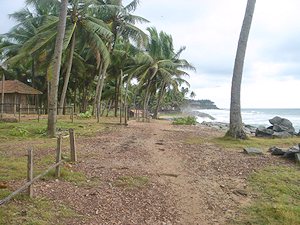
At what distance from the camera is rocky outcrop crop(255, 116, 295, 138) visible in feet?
53.7

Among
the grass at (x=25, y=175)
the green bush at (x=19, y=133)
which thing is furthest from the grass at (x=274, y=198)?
the green bush at (x=19, y=133)

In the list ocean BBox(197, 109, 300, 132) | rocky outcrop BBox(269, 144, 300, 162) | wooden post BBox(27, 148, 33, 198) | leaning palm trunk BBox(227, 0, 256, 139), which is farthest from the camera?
ocean BBox(197, 109, 300, 132)

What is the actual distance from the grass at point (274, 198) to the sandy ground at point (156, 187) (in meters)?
0.26

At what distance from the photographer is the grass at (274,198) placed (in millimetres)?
5609

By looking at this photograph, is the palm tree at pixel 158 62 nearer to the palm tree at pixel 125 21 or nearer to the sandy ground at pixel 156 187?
the palm tree at pixel 125 21

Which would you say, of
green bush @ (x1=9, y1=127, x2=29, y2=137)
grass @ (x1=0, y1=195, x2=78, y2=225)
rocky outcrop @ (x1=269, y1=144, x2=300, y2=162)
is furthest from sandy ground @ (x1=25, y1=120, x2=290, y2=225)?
green bush @ (x1=9, y1=127, x2=29, y2=137)

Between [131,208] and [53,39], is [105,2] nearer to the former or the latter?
[53,39]

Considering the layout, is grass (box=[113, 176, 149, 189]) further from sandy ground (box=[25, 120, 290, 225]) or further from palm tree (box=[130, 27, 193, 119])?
palm tree (box=[130, 27, 193, 119])

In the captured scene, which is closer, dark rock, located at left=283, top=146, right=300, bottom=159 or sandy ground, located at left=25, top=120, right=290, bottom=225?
sandy ground, located at left=25, top=120, right=290, bottom=225

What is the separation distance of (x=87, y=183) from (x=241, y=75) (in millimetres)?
9560

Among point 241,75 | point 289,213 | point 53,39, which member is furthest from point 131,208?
point 53,39

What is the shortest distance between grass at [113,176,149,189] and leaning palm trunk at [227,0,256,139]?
24.7 ft

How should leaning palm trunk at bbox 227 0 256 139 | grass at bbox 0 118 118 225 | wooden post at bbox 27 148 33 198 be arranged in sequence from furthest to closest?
leaning palm trunk at bbox 227 0 256 139 → wooden post at bbox 27 148 33 198 → grass at bbox 0 118 118 225

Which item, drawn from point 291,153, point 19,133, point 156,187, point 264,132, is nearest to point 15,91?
point 19,133
